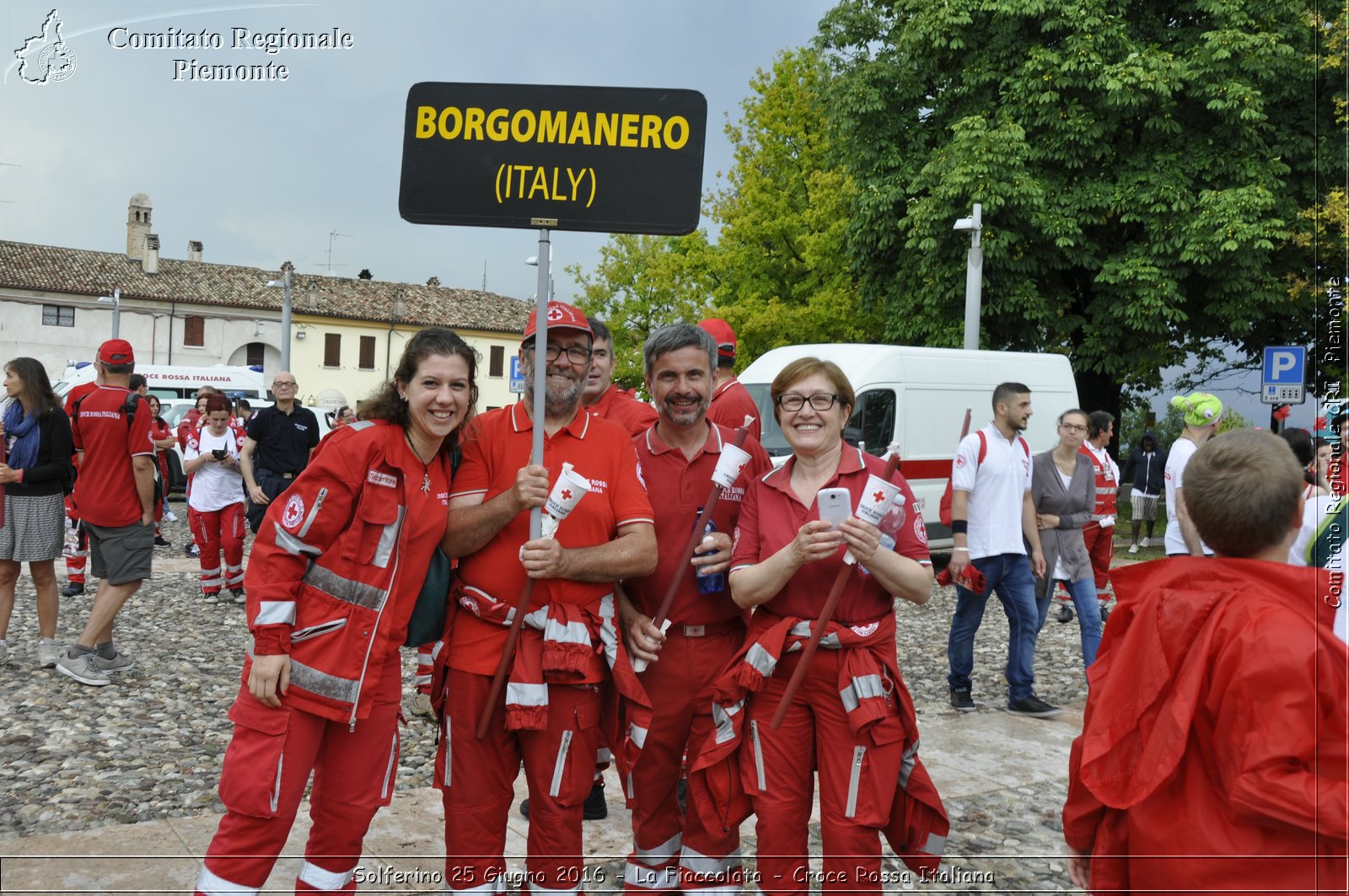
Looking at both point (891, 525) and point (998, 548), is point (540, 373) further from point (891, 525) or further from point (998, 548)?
point (998, 548)

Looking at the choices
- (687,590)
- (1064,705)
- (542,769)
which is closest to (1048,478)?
(1064,705)

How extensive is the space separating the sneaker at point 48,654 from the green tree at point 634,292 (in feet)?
63.6

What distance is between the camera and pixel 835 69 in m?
23.3

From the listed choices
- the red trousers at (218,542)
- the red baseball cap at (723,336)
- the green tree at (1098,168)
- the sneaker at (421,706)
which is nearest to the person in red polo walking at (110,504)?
the sneaker at (421,706)

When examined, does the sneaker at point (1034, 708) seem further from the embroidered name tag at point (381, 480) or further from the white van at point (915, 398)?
the white van at point (915, 398)

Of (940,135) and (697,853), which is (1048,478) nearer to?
(697,853)

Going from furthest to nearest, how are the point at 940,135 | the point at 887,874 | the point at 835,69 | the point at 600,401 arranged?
the point at 835,69, the point at 940,135, the point at 600,401, the point at 887,874

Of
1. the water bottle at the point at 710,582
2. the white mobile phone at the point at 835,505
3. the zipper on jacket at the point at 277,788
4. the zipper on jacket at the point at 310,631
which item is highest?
the white mobile phone at the point at 835,505

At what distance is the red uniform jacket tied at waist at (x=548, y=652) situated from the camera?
10.6 ft

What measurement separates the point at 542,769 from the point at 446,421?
113 centimetres

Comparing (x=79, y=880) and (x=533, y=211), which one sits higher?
(x=533, y=211)

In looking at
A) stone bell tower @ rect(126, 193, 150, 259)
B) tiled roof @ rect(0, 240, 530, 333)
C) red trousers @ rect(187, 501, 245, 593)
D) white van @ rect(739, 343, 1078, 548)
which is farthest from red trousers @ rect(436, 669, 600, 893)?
stone bell tower @ rect(126, 193, 150, 259)

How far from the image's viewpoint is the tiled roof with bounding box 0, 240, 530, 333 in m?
49.1

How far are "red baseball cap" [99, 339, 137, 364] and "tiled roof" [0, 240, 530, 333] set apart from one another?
148 feet
